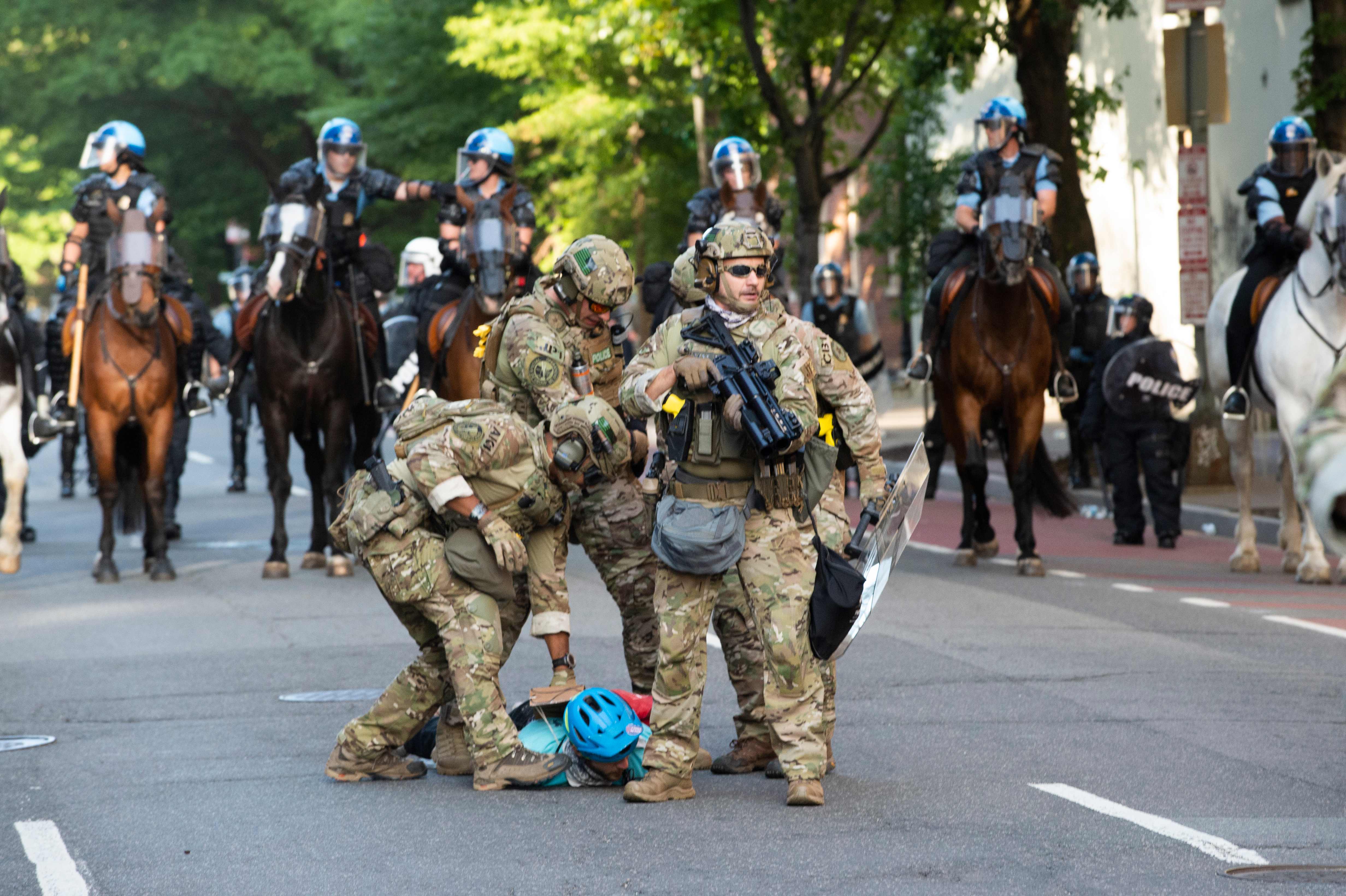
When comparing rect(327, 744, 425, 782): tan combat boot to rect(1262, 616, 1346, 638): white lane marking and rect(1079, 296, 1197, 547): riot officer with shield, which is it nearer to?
rect(1262, 616, 1346, 638): white lane marking

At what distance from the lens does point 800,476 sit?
23.6ft

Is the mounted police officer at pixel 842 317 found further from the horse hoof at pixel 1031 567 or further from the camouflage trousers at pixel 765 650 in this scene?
the camouflage trousers at pixel 765 650

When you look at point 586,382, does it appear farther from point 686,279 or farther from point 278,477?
point 278,477

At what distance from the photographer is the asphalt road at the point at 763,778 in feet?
20.7

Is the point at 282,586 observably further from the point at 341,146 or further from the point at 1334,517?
the point at 1334,517

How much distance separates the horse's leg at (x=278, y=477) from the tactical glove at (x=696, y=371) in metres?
7.77

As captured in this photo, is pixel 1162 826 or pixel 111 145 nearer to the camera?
pixel 1162 826

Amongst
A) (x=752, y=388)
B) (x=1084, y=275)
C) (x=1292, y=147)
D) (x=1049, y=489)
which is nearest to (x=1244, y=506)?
(x=1049, y=489)

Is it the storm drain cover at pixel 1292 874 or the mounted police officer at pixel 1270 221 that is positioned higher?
the mounted police officer at pixel 1270 221

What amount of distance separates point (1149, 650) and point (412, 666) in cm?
468

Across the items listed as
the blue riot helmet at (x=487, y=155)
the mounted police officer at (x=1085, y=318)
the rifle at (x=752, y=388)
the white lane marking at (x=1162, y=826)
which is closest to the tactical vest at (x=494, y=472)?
the rifle at (x=752, y=388)

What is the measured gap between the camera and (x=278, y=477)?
585 inches

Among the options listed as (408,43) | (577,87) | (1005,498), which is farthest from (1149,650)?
(408,43)

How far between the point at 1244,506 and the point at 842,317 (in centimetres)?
773
